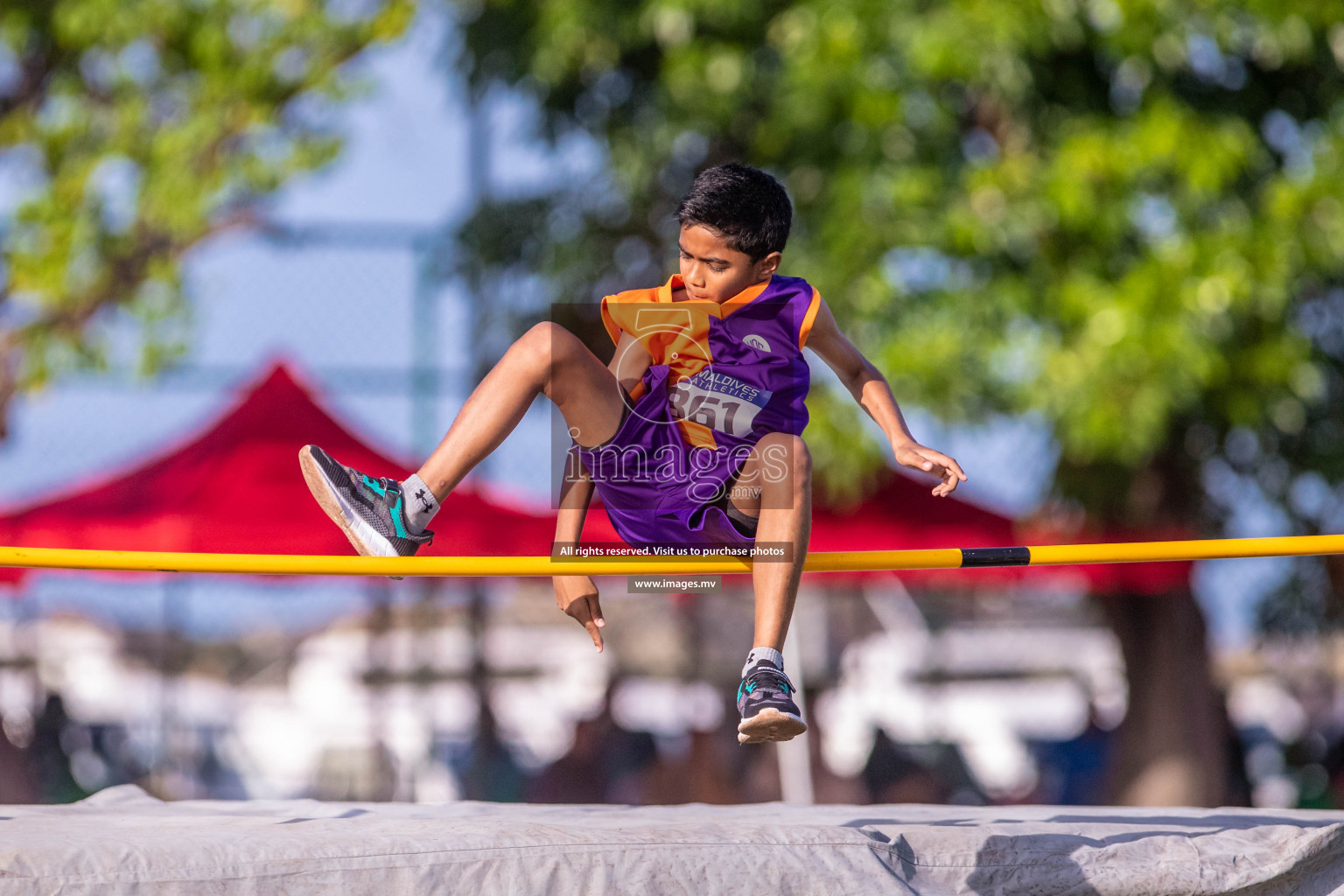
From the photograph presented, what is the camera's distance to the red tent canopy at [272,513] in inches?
197

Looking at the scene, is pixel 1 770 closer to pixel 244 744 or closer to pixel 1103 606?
pixel 244 744

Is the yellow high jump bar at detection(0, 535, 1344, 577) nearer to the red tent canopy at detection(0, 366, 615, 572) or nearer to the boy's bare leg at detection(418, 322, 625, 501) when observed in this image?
the boy's bare leg at detection(418, 322, 625, 501)

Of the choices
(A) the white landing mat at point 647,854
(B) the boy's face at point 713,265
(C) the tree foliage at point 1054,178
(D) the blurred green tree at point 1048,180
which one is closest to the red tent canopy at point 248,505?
(D) the blurred green tree at point 1048,180

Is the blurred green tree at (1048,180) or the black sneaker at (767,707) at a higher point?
the blurred green tree at (1048,180)

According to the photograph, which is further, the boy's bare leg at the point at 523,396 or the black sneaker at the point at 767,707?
the boy's bare leg at the point at 523,396

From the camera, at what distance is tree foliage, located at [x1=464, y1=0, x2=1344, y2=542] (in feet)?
15.9

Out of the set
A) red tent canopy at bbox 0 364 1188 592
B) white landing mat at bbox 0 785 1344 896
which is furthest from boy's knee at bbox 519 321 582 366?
red tent canopy at bbox 0 364 1188 592

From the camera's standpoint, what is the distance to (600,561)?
2.71 metres

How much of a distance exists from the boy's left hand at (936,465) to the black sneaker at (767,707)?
0.52 m

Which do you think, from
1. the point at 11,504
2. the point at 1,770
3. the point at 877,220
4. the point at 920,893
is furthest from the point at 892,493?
the point at 1,770

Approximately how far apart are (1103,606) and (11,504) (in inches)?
217

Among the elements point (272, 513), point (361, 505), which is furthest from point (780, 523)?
point (272, 513)

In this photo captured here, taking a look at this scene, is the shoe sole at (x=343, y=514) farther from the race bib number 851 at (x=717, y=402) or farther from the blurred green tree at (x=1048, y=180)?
the blurred green tree at (x=1048, y=180)

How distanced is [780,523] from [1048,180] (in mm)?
2872
